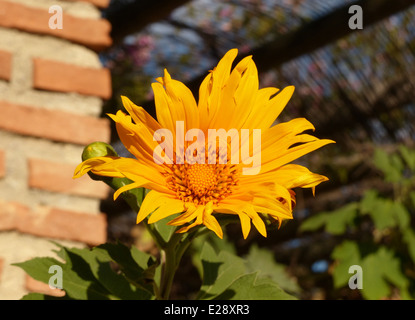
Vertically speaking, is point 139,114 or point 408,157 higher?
point 408,157

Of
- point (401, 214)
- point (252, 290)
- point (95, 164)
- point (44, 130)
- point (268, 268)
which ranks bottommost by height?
point (252, 290)

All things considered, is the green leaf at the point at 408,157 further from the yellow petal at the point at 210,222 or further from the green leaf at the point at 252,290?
the yellow petal at the point at 210,222

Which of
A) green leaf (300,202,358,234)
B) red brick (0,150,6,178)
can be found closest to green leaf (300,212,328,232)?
green leaf (300,202,358,234)

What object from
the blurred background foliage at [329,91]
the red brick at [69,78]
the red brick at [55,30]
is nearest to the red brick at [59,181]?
the red brick at [69,78]

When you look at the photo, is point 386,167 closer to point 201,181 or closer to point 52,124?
point 52,124

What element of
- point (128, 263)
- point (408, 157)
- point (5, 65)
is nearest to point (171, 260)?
point (128, 263)

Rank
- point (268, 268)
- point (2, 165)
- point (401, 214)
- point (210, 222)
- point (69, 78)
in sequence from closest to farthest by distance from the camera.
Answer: point (210, 222) < point (2, 165) < point (69, 78) < point (401, 214) < point (268, 268)

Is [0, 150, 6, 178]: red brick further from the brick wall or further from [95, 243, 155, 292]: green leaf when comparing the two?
[95, 243, 155, 292]: green leaf

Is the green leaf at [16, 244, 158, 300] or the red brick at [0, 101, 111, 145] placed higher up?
the red brick at [0, 101, 111, 145]
